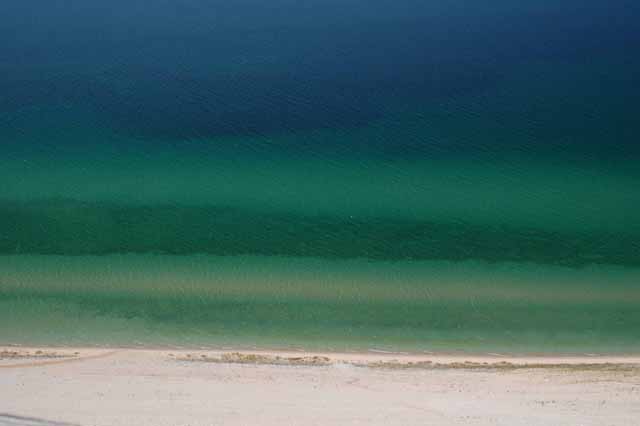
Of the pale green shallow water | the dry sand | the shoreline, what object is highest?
the pale green shallow water

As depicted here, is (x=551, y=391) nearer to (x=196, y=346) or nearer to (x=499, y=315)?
(x=499, y=315)

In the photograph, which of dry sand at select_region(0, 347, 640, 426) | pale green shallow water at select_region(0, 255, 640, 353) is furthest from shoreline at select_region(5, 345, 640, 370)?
pale green shallow water at select_region(0, 255, 640, 353)

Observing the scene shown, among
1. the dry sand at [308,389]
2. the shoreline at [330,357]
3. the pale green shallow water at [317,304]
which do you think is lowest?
the dry sand at [308,389]

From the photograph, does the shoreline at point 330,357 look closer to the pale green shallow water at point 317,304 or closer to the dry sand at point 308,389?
the dry sand at point 308,389

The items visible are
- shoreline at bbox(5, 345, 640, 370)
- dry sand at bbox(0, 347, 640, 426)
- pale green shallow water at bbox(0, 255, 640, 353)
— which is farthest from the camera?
pale green shallow water at bbox(0, 255, 640, 353)

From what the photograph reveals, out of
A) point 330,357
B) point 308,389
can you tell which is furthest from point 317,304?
point 308,389

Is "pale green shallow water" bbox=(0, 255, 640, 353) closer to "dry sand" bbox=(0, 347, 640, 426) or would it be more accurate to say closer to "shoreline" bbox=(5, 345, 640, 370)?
"shoreline" bbox=(5, 345, 640, 370)

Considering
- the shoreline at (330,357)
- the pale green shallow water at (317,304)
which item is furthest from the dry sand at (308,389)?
the pale green shallow water at (317,304)

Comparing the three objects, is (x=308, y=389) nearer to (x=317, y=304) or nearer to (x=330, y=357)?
(x=330, y=357)
